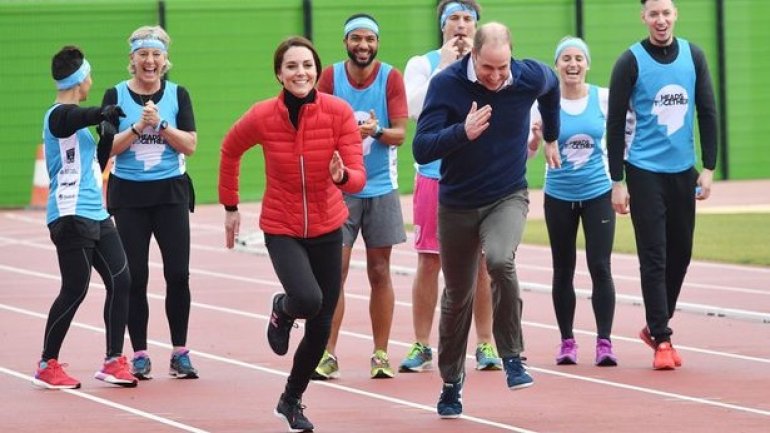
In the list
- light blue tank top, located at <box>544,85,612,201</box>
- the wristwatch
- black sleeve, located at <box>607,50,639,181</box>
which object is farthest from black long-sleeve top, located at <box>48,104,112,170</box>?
black sleeve, located at <box>607,50,639,181</box>

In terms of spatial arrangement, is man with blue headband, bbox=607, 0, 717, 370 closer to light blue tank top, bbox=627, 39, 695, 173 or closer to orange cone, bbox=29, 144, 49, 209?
light blue tank top, bbox=627, 39, 695, 173

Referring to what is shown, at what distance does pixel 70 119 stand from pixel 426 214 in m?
2.49

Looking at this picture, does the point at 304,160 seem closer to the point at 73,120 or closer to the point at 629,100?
the point at 73,120

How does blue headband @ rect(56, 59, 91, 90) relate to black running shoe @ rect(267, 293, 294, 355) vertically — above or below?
above

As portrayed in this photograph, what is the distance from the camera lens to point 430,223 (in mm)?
12477

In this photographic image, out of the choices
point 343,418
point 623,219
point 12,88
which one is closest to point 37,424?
point 343,418

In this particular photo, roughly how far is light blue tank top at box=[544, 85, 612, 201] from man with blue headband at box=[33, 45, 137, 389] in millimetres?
3007

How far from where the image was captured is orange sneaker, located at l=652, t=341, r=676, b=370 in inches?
478

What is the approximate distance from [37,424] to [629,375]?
3.84 m

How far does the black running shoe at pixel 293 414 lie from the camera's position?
32.7 ft

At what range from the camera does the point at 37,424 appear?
10398mm

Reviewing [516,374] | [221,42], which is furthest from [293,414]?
[221,42]

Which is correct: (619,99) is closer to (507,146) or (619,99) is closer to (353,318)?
(507,146)

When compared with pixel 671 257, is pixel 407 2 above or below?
above
